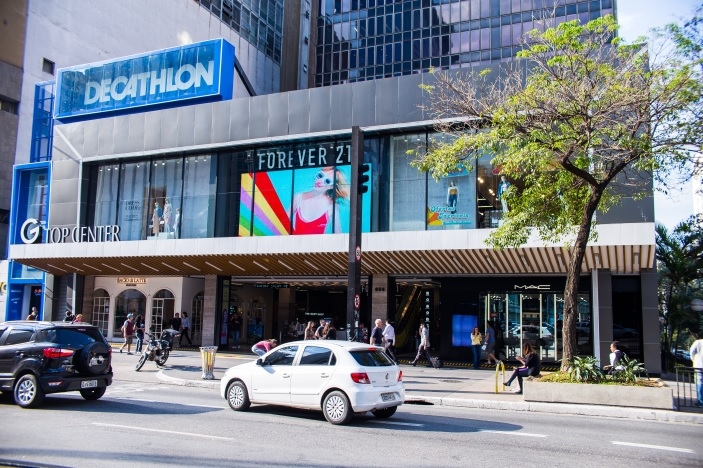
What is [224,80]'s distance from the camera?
2917cm

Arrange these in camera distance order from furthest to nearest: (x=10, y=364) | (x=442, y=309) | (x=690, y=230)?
(x=690, y=230)
(x=442, y=309)
(x=10, y=364)

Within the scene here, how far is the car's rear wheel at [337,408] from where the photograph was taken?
35.8 feet

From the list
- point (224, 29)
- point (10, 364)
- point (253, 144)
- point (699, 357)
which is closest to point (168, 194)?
point (253, 144)

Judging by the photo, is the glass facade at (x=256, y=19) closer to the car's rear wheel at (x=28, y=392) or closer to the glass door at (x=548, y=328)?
the glass door at (x=548, y=328)

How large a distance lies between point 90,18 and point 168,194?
92.9 feet

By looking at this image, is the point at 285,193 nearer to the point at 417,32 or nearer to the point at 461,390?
the point at 461,390

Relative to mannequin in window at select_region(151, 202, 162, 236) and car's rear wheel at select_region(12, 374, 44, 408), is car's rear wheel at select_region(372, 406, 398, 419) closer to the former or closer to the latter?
car's rear wheel at select_region(12, 374, 44, 408)

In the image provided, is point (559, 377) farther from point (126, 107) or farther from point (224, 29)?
point (224, 29)

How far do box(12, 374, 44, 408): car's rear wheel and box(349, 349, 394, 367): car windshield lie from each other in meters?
6.08

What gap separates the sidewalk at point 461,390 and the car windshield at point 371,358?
3.53 m

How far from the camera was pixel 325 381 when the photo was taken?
439 inches

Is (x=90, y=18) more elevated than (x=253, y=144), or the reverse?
(x=90, y=18)

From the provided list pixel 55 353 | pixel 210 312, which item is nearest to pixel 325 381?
pixel 55 353

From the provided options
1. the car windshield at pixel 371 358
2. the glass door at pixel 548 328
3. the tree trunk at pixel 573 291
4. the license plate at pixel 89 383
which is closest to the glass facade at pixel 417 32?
the glass door at pixel 548 328
